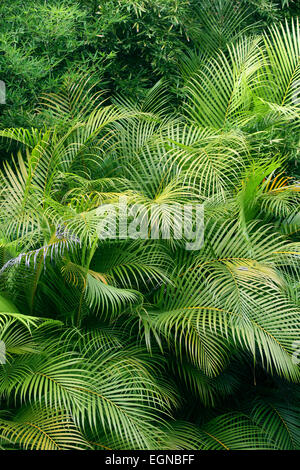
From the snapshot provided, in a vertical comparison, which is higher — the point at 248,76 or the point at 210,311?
the point at 248,76

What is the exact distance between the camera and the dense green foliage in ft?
7.93

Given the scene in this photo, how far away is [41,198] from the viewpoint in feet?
10.1

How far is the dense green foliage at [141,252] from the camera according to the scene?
242 centimetres

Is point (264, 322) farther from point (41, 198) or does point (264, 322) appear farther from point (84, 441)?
point (41, 198)

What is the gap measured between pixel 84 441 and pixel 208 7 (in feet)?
10.8

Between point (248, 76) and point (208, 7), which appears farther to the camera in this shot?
point (208, 7)

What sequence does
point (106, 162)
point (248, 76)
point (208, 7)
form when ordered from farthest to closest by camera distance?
point (208, 7) < point (248, 76) < point (106, 162)

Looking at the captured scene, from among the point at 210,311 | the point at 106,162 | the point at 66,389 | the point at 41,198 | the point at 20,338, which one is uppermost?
the point at 106,162

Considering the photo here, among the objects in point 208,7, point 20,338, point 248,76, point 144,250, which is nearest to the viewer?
point 20,338

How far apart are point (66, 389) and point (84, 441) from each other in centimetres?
21

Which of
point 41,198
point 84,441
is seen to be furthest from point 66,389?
point 41,198

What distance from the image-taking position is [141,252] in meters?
2.89
